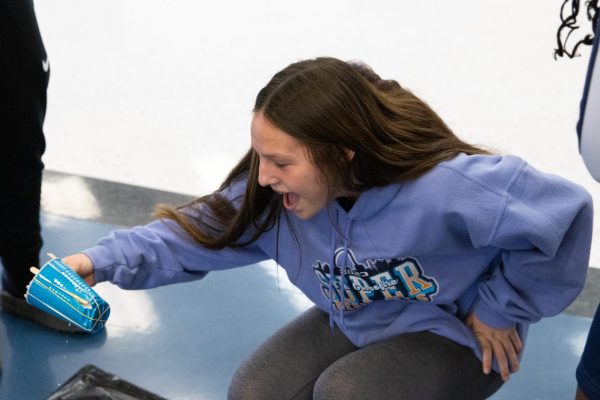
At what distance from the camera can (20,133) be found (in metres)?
1.90

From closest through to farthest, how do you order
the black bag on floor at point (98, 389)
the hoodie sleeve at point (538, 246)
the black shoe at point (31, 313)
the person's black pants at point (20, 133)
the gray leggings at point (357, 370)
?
the hoodie sleeve at point (538, 246) → the gray leggings at point (357, 370) → the black bag on floor at point (98, 389) → the person's black pants at point (20, 133) → the black shoe at point (31, 313)

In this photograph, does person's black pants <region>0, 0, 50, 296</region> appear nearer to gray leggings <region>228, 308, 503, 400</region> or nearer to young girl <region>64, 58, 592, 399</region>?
young girl <region>64, 58, 592, 399</region>

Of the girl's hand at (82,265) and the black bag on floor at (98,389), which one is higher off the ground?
the girl's hand at (82,265)

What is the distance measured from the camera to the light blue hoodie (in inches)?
54.7

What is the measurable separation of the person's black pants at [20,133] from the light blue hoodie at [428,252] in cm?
48

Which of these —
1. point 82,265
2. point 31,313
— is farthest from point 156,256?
point 31,313

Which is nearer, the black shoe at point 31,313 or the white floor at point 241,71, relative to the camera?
the black shoe at point 31,313

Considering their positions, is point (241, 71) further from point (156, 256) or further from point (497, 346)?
point (497, 346)

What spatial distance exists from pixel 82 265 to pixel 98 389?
0.33 m

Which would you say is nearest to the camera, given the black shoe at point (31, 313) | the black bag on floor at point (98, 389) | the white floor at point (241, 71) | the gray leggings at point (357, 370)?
the gray leggings at point (357, 370)

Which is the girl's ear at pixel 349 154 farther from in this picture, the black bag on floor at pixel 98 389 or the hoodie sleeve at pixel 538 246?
the black bag on floor at pixel 98 389

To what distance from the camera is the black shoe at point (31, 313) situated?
81.3 inches

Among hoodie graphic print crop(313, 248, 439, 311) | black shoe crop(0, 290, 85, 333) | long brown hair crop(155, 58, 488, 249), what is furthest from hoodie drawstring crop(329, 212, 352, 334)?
black shoe crop(0, 290, 85, 333)

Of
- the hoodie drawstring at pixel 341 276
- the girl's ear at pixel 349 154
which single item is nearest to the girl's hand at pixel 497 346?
the hoodie drawstring at pixel 341 276
